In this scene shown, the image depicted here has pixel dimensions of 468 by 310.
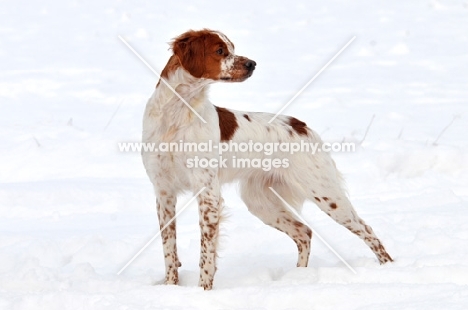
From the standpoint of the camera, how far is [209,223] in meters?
4.55

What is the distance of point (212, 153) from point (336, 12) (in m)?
9.88

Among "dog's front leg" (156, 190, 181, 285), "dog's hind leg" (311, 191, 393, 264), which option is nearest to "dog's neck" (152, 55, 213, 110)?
"dog's front leg" (156, 190, 181, 285)

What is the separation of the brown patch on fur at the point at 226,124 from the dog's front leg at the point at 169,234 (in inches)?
18.7

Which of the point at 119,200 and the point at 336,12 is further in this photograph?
the point at 336,12

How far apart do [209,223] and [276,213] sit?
2.59 ft

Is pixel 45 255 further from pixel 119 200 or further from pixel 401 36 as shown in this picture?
pixel 401 36

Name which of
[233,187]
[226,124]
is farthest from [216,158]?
[233,187]

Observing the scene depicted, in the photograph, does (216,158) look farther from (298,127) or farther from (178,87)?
(298,127)

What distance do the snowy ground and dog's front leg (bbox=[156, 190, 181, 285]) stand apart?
0.11 metres

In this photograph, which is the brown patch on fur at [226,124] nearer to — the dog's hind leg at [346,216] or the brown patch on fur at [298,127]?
the brown patch on fur at [298,127]

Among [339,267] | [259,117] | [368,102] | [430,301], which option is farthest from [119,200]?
[368,102]

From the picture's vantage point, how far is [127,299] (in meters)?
3.91

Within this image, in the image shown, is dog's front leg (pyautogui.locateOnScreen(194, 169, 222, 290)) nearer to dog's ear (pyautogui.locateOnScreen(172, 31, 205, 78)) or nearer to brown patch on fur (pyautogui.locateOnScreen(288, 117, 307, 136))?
dog's ear (pyautogui.locateOnScreen(172, 31, 205, 78))

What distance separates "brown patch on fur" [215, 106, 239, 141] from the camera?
4.63 m
